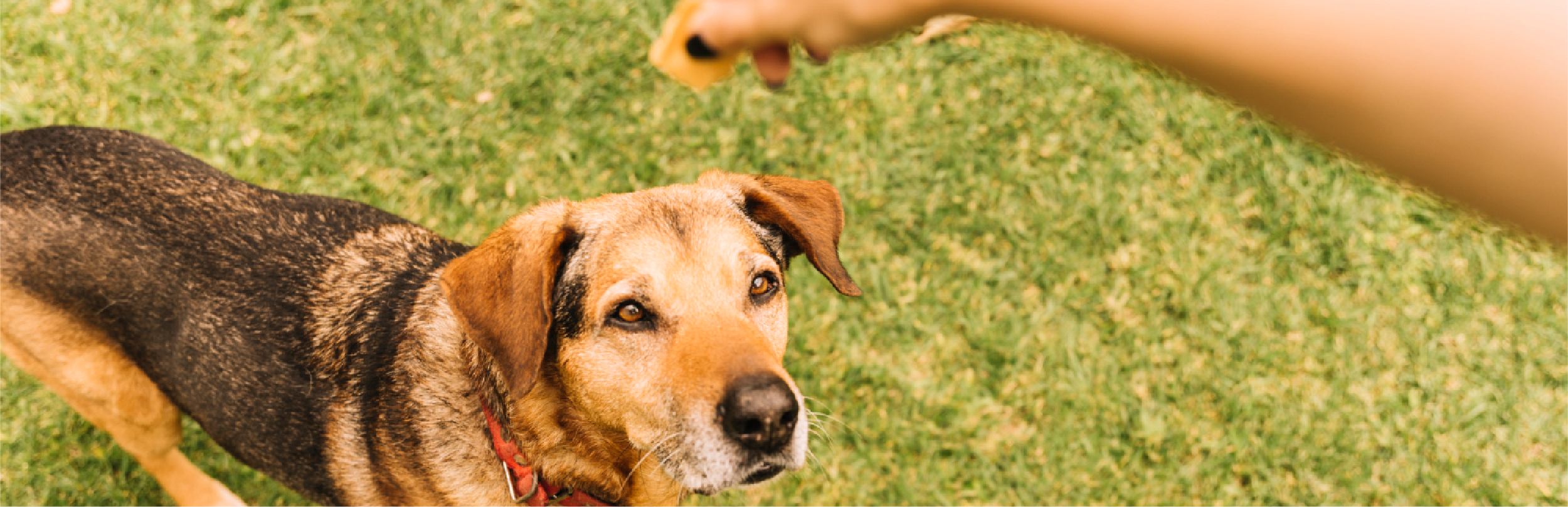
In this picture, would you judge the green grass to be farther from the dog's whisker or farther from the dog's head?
the dog's head

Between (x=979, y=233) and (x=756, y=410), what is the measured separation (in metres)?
3.78

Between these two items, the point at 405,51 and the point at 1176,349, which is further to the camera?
the point at 405,51

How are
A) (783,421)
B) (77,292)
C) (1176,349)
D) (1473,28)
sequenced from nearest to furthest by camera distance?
(1473,28) < (783,421) < (77,292) < (1176,349)

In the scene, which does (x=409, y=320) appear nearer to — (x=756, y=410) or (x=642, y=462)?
(x=642, y=462)

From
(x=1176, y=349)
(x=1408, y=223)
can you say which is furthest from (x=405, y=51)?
(x=1408, y=223)

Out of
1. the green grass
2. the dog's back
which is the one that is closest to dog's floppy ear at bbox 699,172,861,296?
the dog's back

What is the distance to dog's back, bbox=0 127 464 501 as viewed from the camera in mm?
3180

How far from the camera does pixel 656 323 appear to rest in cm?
271

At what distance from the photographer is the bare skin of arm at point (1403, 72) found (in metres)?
1.40

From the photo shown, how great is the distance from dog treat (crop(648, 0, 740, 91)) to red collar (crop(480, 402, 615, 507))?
1.51m

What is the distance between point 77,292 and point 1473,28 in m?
4.58

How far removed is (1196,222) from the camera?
601cm

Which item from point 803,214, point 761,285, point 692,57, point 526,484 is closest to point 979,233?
Result: point 803,214

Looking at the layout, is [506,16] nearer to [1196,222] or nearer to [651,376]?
[651,376]
